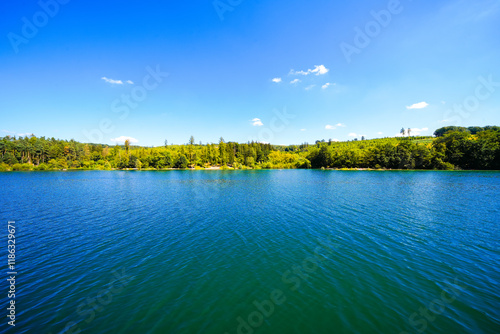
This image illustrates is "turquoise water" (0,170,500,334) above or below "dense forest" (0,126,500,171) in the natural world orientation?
below

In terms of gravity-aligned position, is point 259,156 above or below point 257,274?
above

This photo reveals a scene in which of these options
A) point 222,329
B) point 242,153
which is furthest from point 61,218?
point 242,153

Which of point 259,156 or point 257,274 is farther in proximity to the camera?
point 259,156

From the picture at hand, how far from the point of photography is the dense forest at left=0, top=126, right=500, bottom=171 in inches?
4370

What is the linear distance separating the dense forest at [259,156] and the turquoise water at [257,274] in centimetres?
12234

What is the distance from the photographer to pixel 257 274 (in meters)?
12.8

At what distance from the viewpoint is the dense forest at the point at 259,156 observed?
111 m

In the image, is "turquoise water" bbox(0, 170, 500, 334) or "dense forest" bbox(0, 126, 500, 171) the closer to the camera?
"turquoise water" bbox(0, 170, 500, 334)

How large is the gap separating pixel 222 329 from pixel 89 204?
3602 centimetres

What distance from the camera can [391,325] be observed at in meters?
8.61

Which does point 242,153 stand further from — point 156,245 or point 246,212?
point 156,245

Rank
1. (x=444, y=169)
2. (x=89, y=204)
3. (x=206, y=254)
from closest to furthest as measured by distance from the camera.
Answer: (x=206, y=254) → (x=89, y=204) → (x=444, y=169)

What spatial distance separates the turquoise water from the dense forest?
12234 centimetres

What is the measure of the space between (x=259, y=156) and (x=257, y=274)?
550ft
